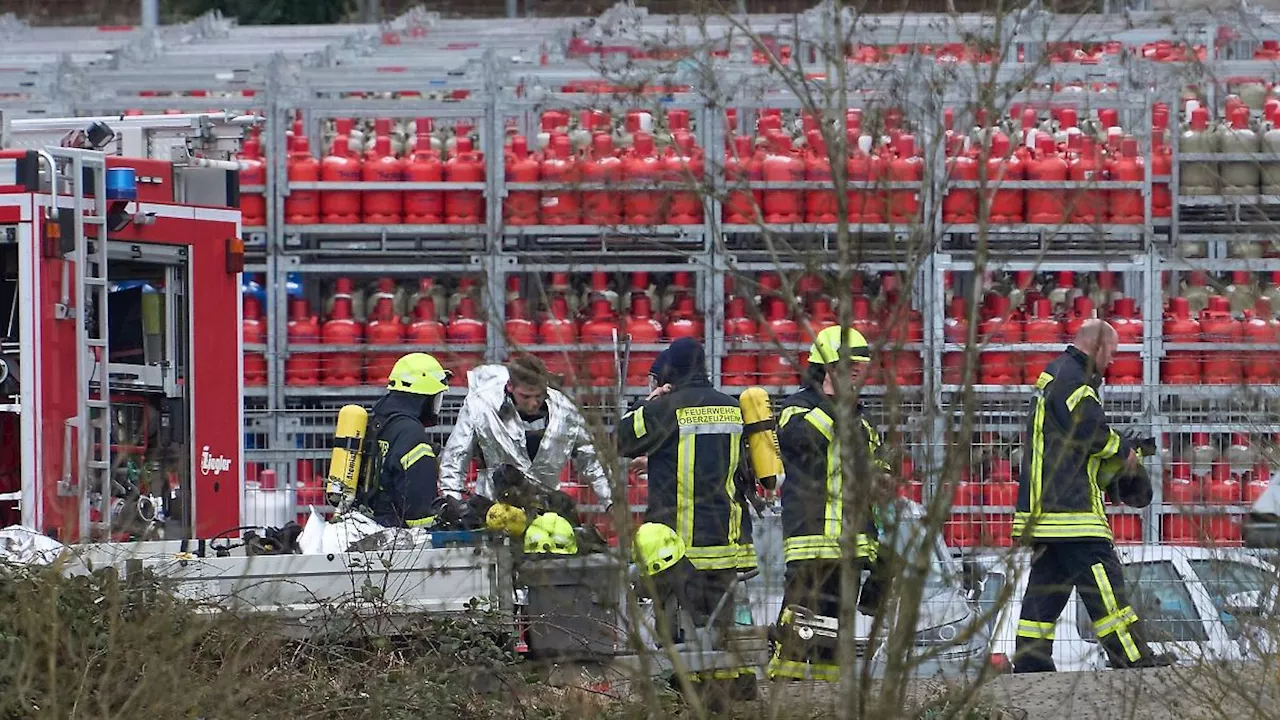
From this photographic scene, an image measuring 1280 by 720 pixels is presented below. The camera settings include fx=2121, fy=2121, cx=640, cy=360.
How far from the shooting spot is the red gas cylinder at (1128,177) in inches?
507

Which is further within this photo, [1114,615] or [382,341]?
[382,341]

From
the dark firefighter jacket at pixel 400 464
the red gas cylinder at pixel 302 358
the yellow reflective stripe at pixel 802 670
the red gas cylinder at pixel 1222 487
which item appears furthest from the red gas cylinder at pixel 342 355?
the yellow reflective stripe at pixel 802 670

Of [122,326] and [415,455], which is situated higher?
[122,326]

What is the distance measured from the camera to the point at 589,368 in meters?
5.28

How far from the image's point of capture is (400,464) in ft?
31.3

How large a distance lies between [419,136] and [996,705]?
7.44 metres

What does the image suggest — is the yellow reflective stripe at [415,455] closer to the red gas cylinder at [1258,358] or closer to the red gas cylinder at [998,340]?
the red gas cylinder at [998,340]

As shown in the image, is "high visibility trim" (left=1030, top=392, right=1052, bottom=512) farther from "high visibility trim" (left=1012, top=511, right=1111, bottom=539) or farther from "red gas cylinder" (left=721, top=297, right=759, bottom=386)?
"red gas cylinder" (left=721, top=297, right=759, bottom=386)

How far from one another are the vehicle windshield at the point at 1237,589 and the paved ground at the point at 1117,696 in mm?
223

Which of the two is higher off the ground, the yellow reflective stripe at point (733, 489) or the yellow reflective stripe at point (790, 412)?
the yellow reflective stripe at point (790, 412)

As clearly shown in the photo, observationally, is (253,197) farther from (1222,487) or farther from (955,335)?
(1222,487)

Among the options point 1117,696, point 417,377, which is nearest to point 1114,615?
point 1117,696

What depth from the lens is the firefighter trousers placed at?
8.57 metres

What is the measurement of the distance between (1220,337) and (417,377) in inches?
218
